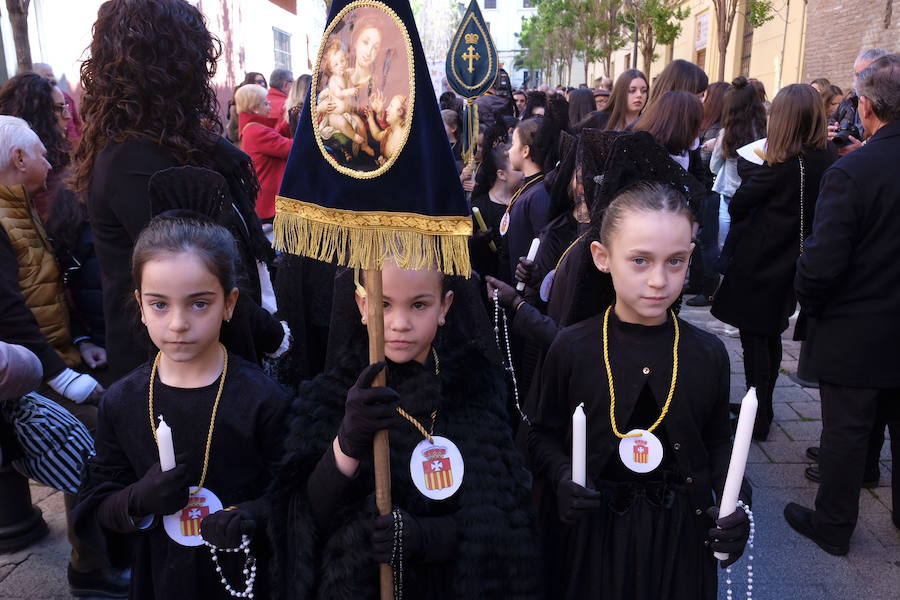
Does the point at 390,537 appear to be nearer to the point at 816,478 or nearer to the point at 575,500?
the point at 575,500

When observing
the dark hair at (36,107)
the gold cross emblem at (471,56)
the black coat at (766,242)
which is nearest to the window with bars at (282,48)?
the gold cross emblem at (471,56)

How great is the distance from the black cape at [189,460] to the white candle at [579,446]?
0.90 metres

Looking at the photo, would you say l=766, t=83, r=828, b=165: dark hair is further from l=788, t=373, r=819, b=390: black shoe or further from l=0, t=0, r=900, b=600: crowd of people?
l=788, t=373, r=819, b=390: black shoe

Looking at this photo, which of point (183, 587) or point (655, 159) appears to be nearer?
point (183, 587)

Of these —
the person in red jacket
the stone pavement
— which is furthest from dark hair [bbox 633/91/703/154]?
the person in red jacket

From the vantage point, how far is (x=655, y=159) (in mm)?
2535

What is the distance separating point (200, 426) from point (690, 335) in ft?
5.01

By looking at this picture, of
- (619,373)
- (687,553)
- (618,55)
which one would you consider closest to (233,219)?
(619,373)

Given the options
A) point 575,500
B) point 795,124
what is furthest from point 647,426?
point 795,124

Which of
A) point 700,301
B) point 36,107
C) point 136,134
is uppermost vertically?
point 36,107

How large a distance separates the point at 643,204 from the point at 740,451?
837mm

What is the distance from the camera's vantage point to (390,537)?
181 cm

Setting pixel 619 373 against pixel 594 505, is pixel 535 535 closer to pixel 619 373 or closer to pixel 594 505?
pixel 594 505

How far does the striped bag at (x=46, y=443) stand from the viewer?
280 centimetres
